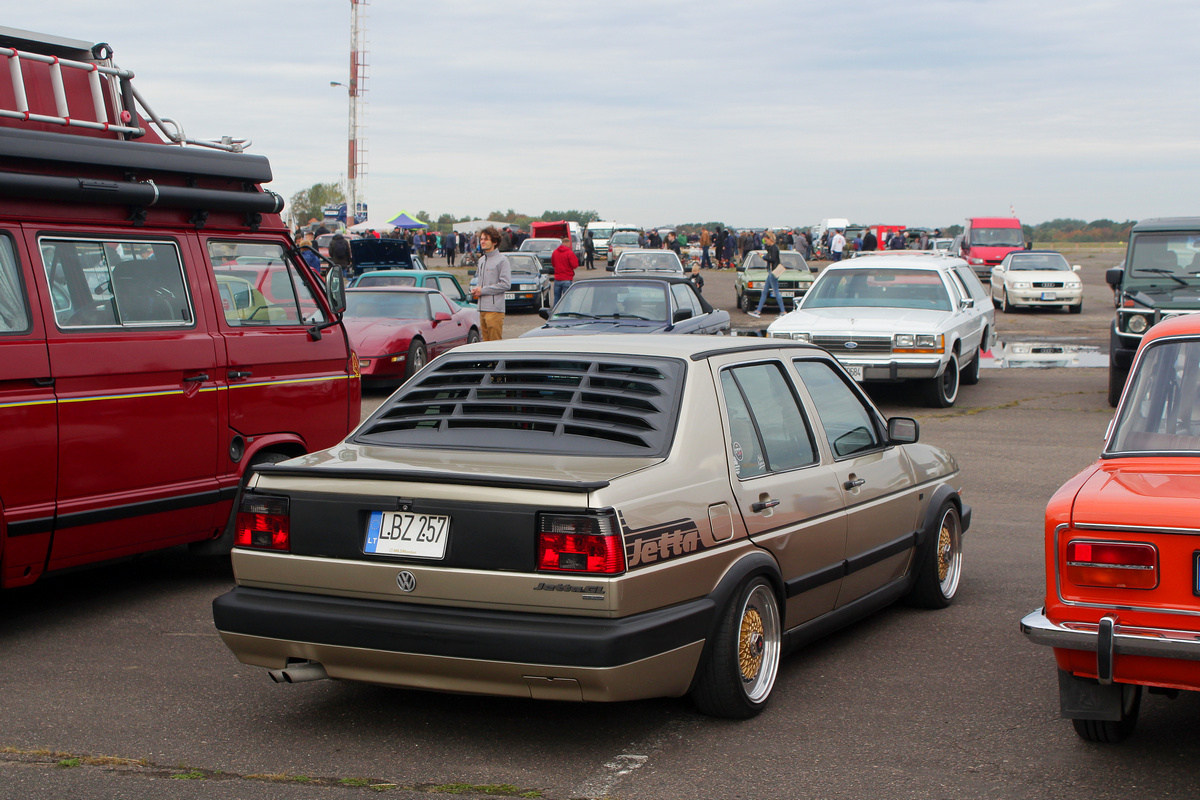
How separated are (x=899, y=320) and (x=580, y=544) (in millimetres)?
10752

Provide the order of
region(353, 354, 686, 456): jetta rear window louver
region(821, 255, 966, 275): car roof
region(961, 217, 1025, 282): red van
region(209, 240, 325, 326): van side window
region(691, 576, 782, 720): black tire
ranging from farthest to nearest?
region(961, 217, 1025, 282): red van
region(821, 255, 966, 275): car roof
region(209, 240, 325, 326): van side window
region(353, 354, 686, 456): jetta rear window louver
region(691, 576, 782, 720): black tire

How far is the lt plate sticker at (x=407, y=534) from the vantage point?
13.3 feet

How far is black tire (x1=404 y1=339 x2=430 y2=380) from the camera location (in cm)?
1585

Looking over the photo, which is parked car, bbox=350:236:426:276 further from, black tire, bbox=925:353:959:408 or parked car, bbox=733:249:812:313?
black tire, bbox=925:353:959:408

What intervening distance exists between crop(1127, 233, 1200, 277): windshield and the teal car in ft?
34.0

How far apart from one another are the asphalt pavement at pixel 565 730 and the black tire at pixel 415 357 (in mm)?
9619

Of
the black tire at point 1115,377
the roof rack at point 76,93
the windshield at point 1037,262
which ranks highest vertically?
the roof rack at point 76,93

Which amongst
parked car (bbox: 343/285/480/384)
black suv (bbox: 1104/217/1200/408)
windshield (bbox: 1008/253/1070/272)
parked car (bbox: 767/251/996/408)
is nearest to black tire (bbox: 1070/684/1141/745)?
parked car (bbox: 767/251/996/408)

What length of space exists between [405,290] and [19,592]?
1070 centimetres

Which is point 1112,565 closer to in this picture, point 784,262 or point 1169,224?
point 1169,224

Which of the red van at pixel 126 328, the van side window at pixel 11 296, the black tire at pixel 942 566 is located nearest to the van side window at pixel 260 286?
the red van at pixel 126 328

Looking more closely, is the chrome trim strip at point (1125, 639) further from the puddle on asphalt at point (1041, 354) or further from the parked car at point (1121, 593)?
the puddle on asphalt at point (1041, 354)

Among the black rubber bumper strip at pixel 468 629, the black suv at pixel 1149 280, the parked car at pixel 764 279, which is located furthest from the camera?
the parked car at pixel 764 279

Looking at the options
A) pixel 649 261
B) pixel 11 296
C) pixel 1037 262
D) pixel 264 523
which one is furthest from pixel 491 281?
pixel 1037 262
